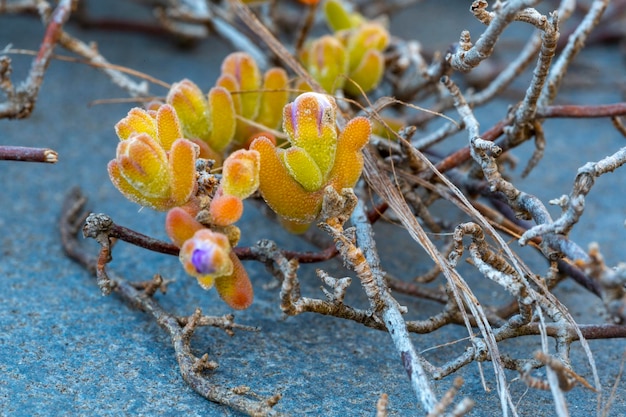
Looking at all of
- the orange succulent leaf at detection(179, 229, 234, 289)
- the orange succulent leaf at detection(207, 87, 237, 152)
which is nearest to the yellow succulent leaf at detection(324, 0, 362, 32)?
the orange succulent leaf at detection(207, 87, 237, 152)

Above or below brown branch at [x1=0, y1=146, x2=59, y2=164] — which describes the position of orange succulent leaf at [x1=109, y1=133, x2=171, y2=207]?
above

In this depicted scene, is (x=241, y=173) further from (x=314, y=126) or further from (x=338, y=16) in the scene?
(x=338, y=16)

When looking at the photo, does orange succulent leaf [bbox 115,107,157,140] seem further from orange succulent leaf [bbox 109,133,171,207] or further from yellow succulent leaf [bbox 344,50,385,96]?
yellow succulent leaf [bbox 344,50,385,96]

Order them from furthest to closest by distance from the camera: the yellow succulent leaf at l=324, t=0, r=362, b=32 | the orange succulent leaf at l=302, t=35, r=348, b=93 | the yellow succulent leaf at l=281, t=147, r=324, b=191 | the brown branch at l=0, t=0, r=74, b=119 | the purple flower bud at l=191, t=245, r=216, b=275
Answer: the yellow succulent leaf at l=324, t=0, r=362, b=32
the orange succulent leaf at l=302, t=35, r=348, b=93
the brown branch at l=0, t=0, r=74, b=119
the yellow succulent leaf at l=281, t=147, r=324, b=191
the purple flower bud at l=191, t=245, r=216, b=275

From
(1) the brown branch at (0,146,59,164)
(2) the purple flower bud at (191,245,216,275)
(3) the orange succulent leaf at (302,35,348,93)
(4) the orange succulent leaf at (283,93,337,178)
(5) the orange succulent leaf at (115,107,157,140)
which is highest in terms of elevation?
(3) the orange succulent leaf at (302,35,348,93)

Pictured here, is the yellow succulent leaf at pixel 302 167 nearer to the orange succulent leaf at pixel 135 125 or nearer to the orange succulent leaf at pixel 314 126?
the orange succulent leaf at pixel 314 126

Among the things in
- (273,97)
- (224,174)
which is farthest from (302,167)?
(273,97)

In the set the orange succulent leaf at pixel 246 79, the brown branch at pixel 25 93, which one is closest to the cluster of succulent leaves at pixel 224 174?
the orange succulent leaf at pixel 246 79

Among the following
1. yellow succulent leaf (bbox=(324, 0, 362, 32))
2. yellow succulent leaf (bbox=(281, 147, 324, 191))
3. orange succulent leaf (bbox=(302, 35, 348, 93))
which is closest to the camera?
yellow succulent leaf (bbox=(281, 147, 324, 191))
